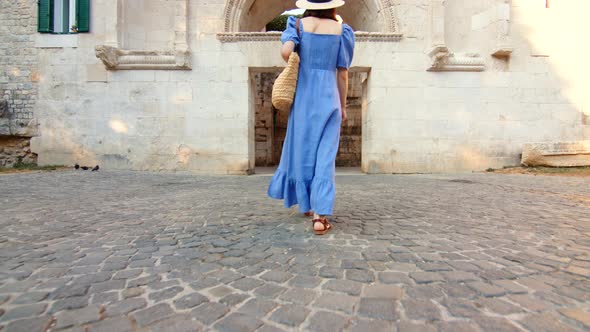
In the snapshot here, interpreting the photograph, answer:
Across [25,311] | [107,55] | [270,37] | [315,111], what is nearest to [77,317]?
[25,311]

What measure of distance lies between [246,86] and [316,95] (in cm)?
547

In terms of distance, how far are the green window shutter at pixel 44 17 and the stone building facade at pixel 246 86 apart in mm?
213

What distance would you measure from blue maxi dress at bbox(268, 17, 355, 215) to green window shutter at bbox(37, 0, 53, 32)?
335 inches

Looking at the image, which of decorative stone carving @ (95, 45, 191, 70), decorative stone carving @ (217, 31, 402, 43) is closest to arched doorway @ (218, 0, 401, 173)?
decorative stone carving @ (217, 31, 402, 43)

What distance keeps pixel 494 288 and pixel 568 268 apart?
587 millimetres

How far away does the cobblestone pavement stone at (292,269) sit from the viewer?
3.75 ft

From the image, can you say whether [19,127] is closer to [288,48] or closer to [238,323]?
[288,48]

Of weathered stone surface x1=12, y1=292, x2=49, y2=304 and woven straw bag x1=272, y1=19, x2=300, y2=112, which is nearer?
weathered stone surface x1=12, y1=292, x2=49, y2=304

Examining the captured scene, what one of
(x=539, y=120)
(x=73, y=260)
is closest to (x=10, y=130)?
(x=73, y=260)

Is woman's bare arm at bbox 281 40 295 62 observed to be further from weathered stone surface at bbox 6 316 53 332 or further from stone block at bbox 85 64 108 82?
stone block at bbox 85 64 108 82

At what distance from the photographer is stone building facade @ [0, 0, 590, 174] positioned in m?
7.54

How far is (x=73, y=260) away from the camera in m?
1.74

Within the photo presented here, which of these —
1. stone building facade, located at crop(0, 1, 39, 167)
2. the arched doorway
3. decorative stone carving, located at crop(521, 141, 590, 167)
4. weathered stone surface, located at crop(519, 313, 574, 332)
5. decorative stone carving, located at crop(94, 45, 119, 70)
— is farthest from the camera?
stone building facade, located at crop(0, 1, 39, 167)

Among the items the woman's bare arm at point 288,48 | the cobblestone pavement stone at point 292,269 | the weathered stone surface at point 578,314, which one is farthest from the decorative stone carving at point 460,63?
the weathered stone surface at point 578,314
